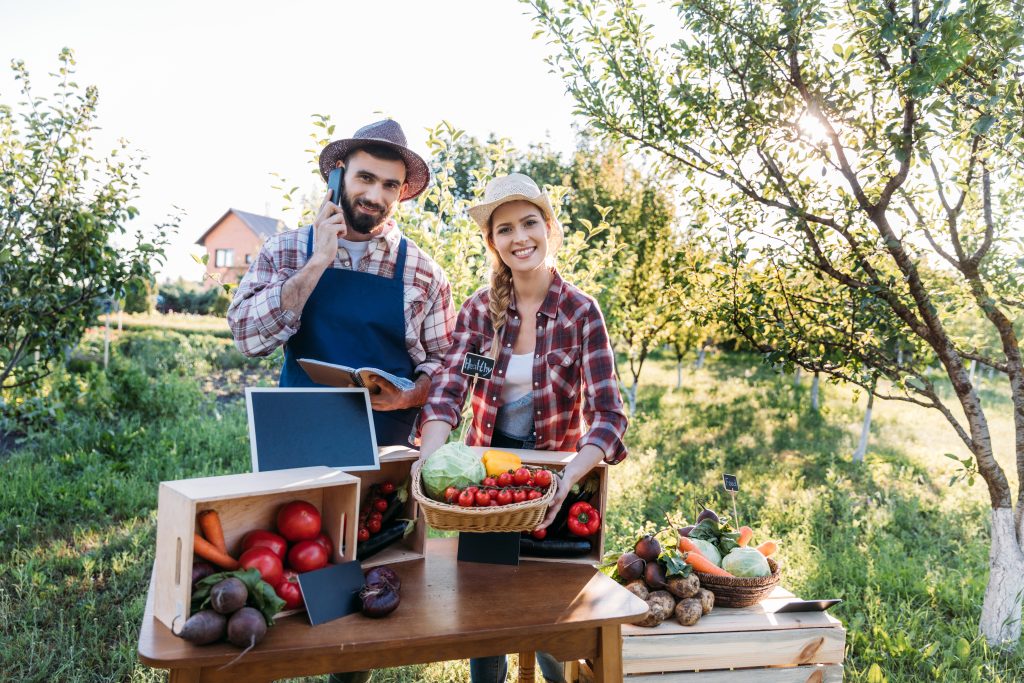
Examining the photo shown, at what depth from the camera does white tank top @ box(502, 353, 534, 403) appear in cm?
287

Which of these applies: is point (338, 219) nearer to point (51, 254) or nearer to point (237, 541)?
point (237, 541)

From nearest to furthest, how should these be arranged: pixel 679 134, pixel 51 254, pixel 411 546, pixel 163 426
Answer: pixel 411 546, pixel 679 134, pixel 51 254, pixel 163 426

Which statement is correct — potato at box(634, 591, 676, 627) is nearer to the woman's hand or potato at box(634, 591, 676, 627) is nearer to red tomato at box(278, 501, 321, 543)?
the woman's hand

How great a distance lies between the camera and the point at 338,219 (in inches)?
106

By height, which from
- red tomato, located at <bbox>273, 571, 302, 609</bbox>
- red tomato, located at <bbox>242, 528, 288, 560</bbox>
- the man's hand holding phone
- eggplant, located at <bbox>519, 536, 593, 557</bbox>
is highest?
the man's hand holding phone

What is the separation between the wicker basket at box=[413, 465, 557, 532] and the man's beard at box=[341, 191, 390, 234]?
112cm

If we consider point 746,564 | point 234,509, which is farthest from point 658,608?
point 234,509

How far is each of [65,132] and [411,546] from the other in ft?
16.1

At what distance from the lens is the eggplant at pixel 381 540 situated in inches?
93.8

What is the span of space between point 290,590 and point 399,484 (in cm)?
67

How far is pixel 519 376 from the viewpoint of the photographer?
289 centimetres

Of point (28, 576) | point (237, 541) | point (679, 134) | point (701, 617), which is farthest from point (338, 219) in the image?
point (28, 576)

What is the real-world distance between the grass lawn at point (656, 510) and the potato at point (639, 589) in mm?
1601

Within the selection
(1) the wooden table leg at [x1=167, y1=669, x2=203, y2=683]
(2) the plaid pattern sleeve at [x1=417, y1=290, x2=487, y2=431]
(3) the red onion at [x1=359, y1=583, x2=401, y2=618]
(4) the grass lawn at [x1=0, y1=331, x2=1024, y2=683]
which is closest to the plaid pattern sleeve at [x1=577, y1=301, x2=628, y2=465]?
(2) the plaid pattern sleeve at [x1=417, y1=290, x2=487, y2=431]
